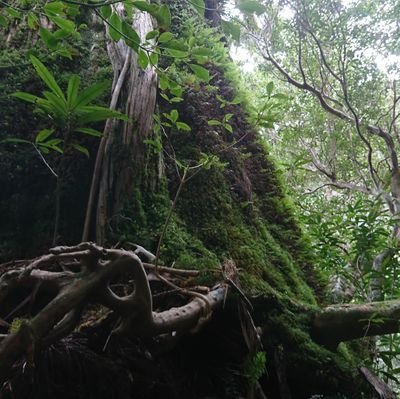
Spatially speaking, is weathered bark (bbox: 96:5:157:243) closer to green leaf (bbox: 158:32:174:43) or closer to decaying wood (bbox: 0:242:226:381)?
decaying wood (bbox: 0:242:226:381)

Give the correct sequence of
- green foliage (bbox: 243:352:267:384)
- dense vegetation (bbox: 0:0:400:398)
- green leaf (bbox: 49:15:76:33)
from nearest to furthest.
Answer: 1. green leaf (bbox: 49:15:76:33)
2. dense vegetation (bbox: 0:0:400:398)
3. green foliage (bbox: 243:352:267:384)

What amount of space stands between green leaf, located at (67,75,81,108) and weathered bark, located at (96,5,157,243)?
1.54ft

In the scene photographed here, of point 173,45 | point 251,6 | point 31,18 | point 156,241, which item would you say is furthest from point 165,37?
point 156,241

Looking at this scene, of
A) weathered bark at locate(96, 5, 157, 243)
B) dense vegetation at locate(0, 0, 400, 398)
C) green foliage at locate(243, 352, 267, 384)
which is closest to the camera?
dense vegetation at locate(0, 0, 400, 398)

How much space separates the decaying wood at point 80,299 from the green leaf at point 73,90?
58cm

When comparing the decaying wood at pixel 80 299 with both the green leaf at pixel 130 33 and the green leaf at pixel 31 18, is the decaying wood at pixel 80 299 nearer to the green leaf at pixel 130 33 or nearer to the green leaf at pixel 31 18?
the green leaf at pixel 130 33

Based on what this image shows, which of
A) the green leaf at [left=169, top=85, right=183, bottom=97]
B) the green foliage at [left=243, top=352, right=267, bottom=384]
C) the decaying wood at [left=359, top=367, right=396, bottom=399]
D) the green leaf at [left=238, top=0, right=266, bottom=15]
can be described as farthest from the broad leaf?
the decaying wood at [left=359, top=367, right=396, bottom=399]

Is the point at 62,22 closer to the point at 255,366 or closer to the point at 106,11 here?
the point at 106,11

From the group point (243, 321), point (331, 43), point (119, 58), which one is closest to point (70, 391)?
point (243, 321)

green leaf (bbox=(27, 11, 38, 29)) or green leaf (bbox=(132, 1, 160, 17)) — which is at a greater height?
green leaf (bbox=(27, 11, 38, 29))

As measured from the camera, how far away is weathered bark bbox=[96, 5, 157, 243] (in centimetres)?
193

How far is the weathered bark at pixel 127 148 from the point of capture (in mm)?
1932

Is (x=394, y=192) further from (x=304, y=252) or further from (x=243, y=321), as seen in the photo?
(x=243, y=321)

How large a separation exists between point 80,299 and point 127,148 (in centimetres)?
104
